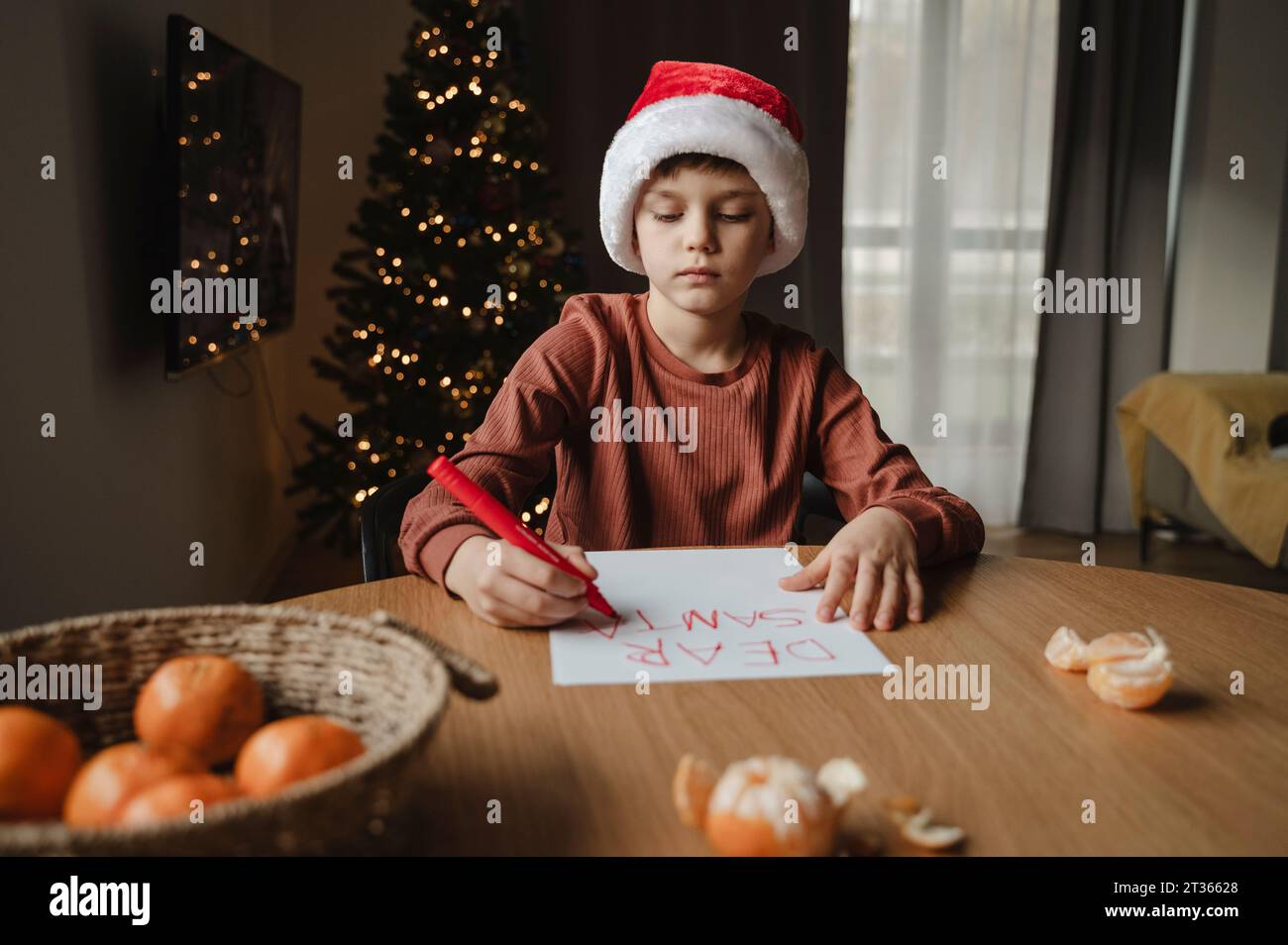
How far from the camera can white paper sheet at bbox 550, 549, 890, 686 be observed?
75cm

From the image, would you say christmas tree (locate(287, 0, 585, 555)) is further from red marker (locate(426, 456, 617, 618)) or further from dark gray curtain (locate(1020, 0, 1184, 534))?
dark gray curtain (locate(1020, 0, 1184, 534))

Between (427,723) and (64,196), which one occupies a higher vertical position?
(64,196)

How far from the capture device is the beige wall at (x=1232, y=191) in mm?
4035

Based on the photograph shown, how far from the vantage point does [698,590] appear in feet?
3.02

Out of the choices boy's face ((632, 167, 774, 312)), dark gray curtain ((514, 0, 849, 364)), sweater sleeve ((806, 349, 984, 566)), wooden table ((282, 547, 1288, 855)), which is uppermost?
dark gray curtain ((514, 0, 849, 364))

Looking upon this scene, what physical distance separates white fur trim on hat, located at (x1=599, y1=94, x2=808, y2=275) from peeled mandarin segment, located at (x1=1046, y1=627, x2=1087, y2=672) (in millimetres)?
689

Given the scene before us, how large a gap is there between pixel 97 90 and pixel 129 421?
588mm

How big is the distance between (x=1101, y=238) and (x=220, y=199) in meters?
3.32

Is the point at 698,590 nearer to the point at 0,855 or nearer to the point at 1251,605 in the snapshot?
the point at 1251,605

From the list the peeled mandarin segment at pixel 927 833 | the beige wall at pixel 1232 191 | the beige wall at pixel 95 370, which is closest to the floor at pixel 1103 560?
the beige wall at pixel 95 370

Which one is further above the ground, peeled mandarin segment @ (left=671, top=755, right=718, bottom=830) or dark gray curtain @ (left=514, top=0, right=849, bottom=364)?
dark gray curtain @ (left=514, top=0, right=849, bottom=364)

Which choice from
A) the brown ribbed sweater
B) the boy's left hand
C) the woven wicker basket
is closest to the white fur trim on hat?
the brown ribbed sweater

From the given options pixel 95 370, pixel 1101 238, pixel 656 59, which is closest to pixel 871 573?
pixel 95 370
